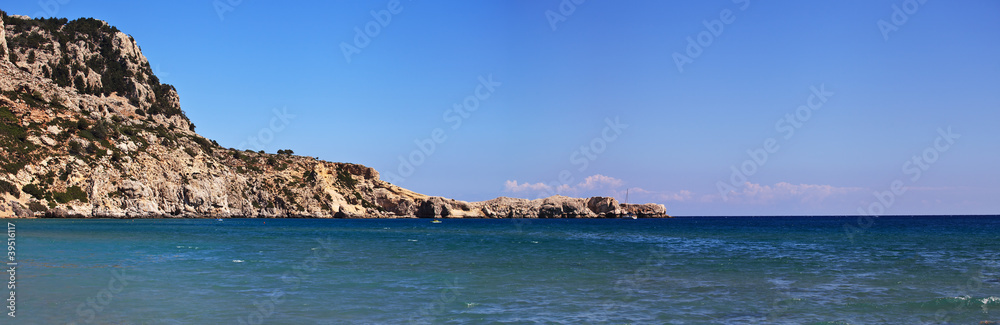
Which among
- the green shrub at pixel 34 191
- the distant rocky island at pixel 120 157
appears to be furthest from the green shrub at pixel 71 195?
the green shrub at pixel 34 191

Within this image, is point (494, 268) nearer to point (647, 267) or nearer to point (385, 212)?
point (647, 267)

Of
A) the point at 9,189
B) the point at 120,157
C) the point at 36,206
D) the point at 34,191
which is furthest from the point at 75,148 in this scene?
the point at 9,189

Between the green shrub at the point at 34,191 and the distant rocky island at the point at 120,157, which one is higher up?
the distant rocky island at the point at 120,157

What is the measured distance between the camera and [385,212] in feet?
563

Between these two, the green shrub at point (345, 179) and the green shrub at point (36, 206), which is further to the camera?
the green shrub at point (345, 179)

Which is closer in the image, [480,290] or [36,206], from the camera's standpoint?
[480,290]

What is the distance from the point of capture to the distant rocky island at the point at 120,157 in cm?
8800

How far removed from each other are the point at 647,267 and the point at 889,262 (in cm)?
1425

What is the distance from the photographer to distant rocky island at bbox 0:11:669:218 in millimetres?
88000

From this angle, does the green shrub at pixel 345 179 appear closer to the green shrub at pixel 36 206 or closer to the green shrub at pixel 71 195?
the green shrub at pixel 71 195

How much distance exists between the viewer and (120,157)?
100375mm

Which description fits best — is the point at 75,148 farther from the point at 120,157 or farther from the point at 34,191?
the point at 34,191

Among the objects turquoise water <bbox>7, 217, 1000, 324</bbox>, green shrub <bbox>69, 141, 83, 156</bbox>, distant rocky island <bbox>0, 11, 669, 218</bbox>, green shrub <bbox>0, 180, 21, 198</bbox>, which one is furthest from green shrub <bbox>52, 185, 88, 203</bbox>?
→ turquoise water <bbox>7, 217, 1000, 324</bbox>

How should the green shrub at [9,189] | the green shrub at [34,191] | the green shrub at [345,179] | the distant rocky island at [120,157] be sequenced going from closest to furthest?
the green shrub at [9,189] < the green shrub at [34,191] < the distant rocky island at [120,157] < the green shrub at [345,179]
